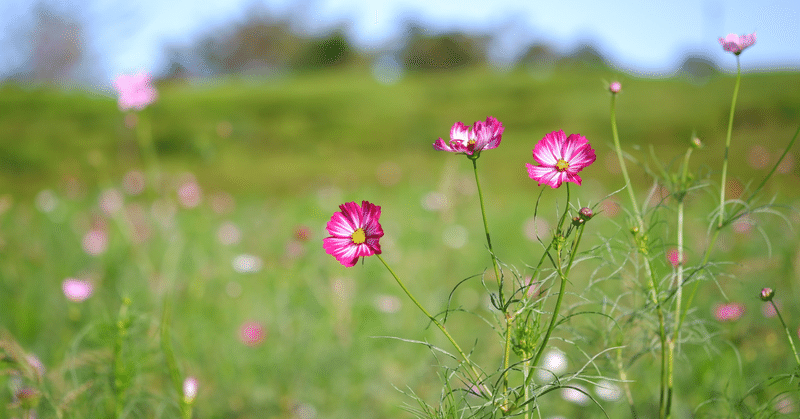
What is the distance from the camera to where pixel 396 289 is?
1.78 metres

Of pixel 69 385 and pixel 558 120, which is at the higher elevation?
pixel 558 120

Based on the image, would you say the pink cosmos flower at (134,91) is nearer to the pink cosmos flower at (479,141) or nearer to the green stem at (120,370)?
the green stem at (120,370)

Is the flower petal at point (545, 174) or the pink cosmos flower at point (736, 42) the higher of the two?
the pink cosmos flower at point (736, 42)

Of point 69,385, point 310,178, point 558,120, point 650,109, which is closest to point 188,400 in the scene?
point 69,385

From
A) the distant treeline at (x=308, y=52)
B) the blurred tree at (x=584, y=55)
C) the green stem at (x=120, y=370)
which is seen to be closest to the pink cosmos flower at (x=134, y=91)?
the green stem at (x=120, y=370)

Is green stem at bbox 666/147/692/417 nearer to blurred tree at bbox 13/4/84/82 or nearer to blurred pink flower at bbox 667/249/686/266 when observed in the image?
blurred pink flower at bbox 667/249/686/266

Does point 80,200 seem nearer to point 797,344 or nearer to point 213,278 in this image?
point 213,278

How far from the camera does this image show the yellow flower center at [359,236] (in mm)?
424

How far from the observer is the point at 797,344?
1.06m

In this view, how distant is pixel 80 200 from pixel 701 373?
3334mm

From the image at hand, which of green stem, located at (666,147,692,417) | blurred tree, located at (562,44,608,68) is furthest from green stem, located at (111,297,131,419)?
blurred tree, located at (562,44,608,68)

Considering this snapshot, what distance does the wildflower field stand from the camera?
1.66 feet

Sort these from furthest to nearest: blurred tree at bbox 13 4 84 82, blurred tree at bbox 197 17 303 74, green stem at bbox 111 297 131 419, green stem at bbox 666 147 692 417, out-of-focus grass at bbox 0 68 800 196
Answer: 1. blurred tree at bbox 197 17 303 74
2. blurred tree at bbox 13 4 84 82
3. out-of-focus grass at bbox 0 68 800 196
4. green stem at bbox 111 297 131 419
5. green stem at bbox 666 147 692 417

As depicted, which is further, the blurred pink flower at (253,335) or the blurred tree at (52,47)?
the blurred tree at (52,47)
